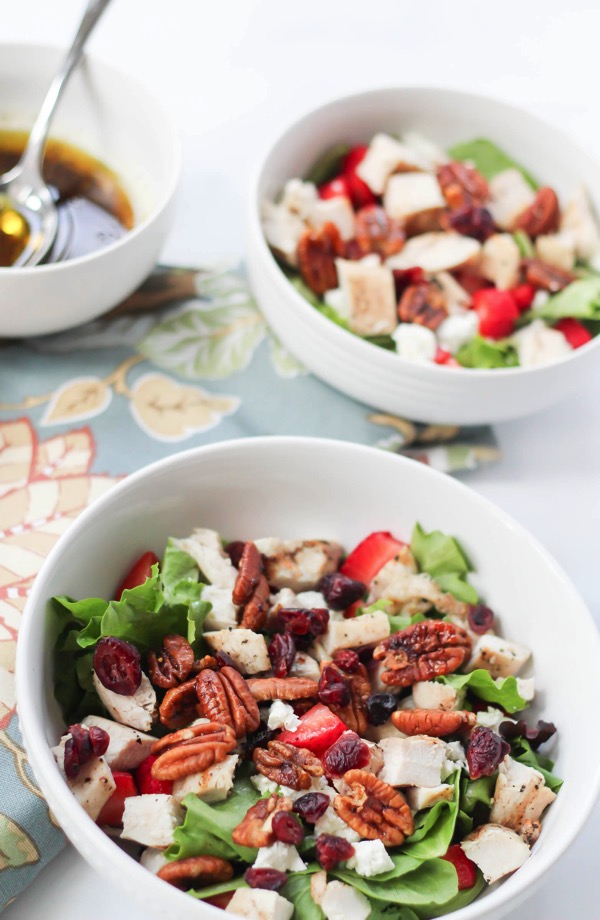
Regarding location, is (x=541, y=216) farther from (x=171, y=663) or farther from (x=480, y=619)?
(x=171, y=663)

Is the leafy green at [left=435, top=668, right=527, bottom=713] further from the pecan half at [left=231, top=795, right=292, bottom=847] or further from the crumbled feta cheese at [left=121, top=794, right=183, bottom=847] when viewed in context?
the crumbled feta cheese at [left=121, top=794, right=183, bottom=847]

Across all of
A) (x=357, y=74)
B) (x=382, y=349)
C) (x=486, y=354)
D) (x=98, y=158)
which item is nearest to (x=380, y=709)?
(x=382, y=349)

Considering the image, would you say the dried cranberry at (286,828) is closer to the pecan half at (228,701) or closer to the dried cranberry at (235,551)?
the pecan half at (228,701)

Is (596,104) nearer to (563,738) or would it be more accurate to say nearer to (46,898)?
(563,738)

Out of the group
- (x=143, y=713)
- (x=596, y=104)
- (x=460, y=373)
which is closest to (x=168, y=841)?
(x=143, y=713)

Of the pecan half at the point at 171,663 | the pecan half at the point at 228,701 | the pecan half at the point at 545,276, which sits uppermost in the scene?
the pecan half at the point at 545,276

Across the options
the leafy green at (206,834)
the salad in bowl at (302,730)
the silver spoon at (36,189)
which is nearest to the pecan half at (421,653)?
the salad in bowl at (302,730)

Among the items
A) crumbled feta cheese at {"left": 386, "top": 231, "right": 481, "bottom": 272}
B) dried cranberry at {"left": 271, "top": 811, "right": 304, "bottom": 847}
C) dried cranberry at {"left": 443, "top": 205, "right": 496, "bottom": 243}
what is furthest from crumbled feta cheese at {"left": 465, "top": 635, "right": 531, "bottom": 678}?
dried cranberry at {"left": 443, "top": 205, "right": 496, "bottom": 243}
